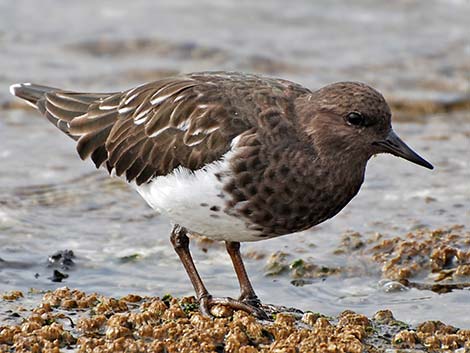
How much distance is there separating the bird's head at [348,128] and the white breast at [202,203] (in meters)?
0.44

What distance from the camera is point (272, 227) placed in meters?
4.72

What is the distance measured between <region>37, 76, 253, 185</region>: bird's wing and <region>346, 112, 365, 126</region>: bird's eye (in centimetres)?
48

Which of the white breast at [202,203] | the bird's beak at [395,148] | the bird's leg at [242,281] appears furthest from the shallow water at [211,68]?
the bird's beak at [395,148]

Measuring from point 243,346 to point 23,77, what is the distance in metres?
5.96

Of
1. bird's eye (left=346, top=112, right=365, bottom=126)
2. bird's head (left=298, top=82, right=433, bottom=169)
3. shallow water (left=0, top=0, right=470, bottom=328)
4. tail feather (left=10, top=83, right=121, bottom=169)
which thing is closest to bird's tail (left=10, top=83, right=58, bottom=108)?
tail feather (left=10, top=83, right=121, bottom=169)

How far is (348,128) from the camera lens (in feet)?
15.8

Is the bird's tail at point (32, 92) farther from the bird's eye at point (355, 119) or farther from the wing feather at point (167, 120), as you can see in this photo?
the bird's eye at point (355, 119)

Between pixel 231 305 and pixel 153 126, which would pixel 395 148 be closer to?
pixel 231 305

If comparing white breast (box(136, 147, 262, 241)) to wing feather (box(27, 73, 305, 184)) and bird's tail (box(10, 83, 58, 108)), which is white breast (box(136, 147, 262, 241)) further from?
bird's tail (box(10, 83, 58, 108))

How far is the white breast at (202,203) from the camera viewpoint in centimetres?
470

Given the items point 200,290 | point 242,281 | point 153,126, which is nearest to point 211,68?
point 153,126

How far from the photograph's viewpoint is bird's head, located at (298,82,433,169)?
4.77m

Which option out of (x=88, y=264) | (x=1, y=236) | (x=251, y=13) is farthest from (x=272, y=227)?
(x=251, y=13)

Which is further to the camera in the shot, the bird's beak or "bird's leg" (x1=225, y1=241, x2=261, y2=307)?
"bird's leg" (x1=225, y1=241, x2=261, y2=307)
